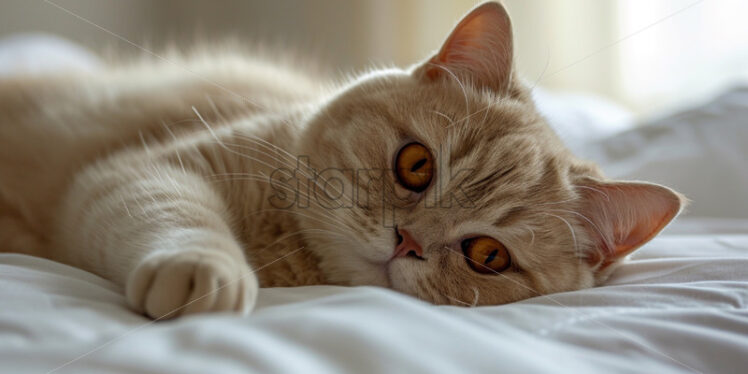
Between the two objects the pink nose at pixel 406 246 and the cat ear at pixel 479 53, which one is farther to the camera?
the cat ear at pixel 479 53

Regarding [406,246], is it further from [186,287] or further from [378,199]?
[186,287]

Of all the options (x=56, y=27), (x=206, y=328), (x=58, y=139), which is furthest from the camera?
(x=56, y=27)

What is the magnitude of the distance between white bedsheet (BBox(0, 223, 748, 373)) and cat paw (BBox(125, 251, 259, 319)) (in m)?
Result: 0.03

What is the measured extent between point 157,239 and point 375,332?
0.52 m

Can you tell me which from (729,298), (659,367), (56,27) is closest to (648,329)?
(659,367)

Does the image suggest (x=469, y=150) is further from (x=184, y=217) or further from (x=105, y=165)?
(x=105, y=165)

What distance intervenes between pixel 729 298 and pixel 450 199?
52cm

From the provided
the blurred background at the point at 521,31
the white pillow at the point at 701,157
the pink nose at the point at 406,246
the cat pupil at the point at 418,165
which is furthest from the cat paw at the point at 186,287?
the blurred background at the point at 521,31

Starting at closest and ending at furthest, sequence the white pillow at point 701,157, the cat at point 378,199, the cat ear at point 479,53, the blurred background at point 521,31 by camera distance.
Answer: the cat at point 378,199 → the cat ear at point 479,53 → the white pillow at point 701,157 → the blurred background at point 521,31

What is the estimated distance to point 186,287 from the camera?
2.80 ft

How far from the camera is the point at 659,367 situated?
787 millimetres

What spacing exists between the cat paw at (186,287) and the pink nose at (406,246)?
1.12 ft

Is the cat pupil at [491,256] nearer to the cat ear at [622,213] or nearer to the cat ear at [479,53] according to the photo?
the cat ear at [622,213]

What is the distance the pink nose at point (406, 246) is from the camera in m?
1.14
